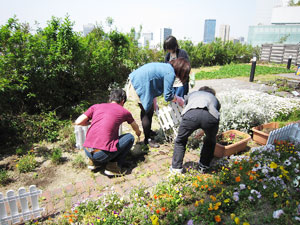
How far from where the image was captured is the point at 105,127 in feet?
9.39

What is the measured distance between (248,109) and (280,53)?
1781 centimetres

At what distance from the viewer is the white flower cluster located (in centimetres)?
421

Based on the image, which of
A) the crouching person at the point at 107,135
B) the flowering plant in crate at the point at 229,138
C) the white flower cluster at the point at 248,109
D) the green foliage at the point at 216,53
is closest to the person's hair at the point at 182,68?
the crouching person at the point at 107,135

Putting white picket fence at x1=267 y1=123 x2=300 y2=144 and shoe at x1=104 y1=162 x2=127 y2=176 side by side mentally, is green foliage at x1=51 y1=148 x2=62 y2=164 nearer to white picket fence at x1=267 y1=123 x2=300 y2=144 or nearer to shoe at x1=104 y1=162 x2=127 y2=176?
shoe at x1=104 y1=162 x2=127 y2=176

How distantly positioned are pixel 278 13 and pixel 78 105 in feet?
199

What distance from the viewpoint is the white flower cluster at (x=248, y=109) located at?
4207 mm

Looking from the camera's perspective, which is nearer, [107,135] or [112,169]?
[107,135]

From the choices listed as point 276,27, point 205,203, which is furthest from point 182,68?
point 276,27

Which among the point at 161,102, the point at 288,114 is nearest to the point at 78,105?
the point at 161,102

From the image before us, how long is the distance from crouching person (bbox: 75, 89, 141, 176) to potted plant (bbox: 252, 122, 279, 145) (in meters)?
2.44

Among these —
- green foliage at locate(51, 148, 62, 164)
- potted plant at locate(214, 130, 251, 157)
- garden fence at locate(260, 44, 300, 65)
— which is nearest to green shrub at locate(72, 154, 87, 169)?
green foliage at locate(51, 148, 62, 164)

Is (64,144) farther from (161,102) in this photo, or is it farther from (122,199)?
(161,102)

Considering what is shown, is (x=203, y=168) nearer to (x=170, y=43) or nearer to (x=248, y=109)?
(x=248, y=109)

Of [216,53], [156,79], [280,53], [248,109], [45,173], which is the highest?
[156,79]
